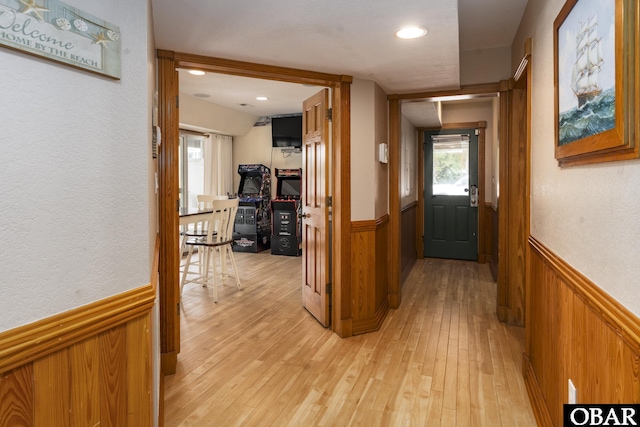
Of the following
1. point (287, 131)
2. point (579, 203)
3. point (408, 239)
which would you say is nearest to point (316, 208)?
point (579, 203)

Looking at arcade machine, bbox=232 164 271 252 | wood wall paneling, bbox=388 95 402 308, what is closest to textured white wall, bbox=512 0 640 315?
wood wall paneling, bbox=388 95 402 308

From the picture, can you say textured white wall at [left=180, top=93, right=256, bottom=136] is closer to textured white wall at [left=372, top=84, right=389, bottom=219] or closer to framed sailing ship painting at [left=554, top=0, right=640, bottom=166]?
textured white wall at [left=372, top=84, right=389, bottom=219]

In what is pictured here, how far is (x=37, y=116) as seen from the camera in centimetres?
108

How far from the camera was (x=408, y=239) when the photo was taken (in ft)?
18.9

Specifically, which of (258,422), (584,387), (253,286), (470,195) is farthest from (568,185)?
(470,195)

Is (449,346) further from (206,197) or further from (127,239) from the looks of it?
(206,197)

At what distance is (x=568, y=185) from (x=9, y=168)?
6.20 feet

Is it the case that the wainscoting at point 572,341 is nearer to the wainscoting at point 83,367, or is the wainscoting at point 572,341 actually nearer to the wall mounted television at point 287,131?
the wainscoting at point 83,367

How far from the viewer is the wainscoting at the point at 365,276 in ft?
11.0

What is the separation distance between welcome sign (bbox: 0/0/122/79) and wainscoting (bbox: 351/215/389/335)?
235 cm

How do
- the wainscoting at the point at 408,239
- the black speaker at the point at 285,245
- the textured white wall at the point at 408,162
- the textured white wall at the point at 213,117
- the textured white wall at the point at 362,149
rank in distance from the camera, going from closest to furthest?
the textured white wall at the point at 362,149 < the wainscoting at the point at 408,239 < the textured white wall at the point at 408,162 < the textured white wall at the point at 213,117 < the black speaker at the point at 285,245

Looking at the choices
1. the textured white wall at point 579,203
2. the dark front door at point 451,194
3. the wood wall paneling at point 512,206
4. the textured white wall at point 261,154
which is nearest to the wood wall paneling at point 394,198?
the wood wall paneling at point 512,206

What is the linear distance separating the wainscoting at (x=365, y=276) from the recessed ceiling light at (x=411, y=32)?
150cm

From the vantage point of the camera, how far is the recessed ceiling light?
222 centimetres
